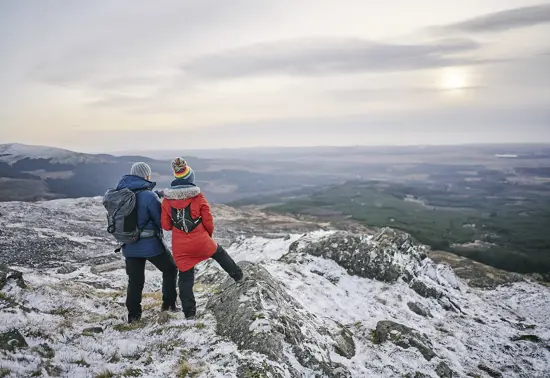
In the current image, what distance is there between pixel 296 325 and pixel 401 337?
5.93 metres

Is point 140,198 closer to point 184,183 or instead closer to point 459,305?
point 184,183

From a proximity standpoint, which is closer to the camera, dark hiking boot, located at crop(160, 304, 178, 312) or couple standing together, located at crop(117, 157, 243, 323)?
couple standing together, located at crop(117, 157, 243, 323)

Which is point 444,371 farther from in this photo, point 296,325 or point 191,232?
point 191,232

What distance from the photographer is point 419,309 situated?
2058 centimetres

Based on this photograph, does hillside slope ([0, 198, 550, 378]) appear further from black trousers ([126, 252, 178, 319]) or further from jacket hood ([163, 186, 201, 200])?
jacket hood ([163, 186, 201, 200])

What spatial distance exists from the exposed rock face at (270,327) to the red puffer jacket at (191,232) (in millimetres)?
1848

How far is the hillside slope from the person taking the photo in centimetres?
846

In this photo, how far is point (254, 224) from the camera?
8094 centimetres

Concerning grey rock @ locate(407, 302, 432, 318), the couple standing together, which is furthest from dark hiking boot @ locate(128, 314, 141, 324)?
grey rock @ locate(407, 302, 432, 318)

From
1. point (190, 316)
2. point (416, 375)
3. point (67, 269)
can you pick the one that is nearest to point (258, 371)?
point (190, 316)

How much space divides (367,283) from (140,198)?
1598 cm

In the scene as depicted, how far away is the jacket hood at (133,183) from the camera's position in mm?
9719

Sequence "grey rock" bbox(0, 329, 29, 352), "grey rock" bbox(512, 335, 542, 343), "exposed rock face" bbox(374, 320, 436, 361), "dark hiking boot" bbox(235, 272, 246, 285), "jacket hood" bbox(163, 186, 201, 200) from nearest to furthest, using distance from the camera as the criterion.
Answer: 1. "grey rock" bbox(0, 329, 29, 352)
2. "jacket hood" bbox(163, 186, 201, 200)
3. "dark hiking boot" bbox(235, 272, 246, 285)
4. "exposed rock face" bbox(374, 320, 436, 361)
5. "grey rock" bbox(512, 335, 542, 343)

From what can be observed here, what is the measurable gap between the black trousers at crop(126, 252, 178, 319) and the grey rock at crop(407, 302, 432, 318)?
1471 cm
